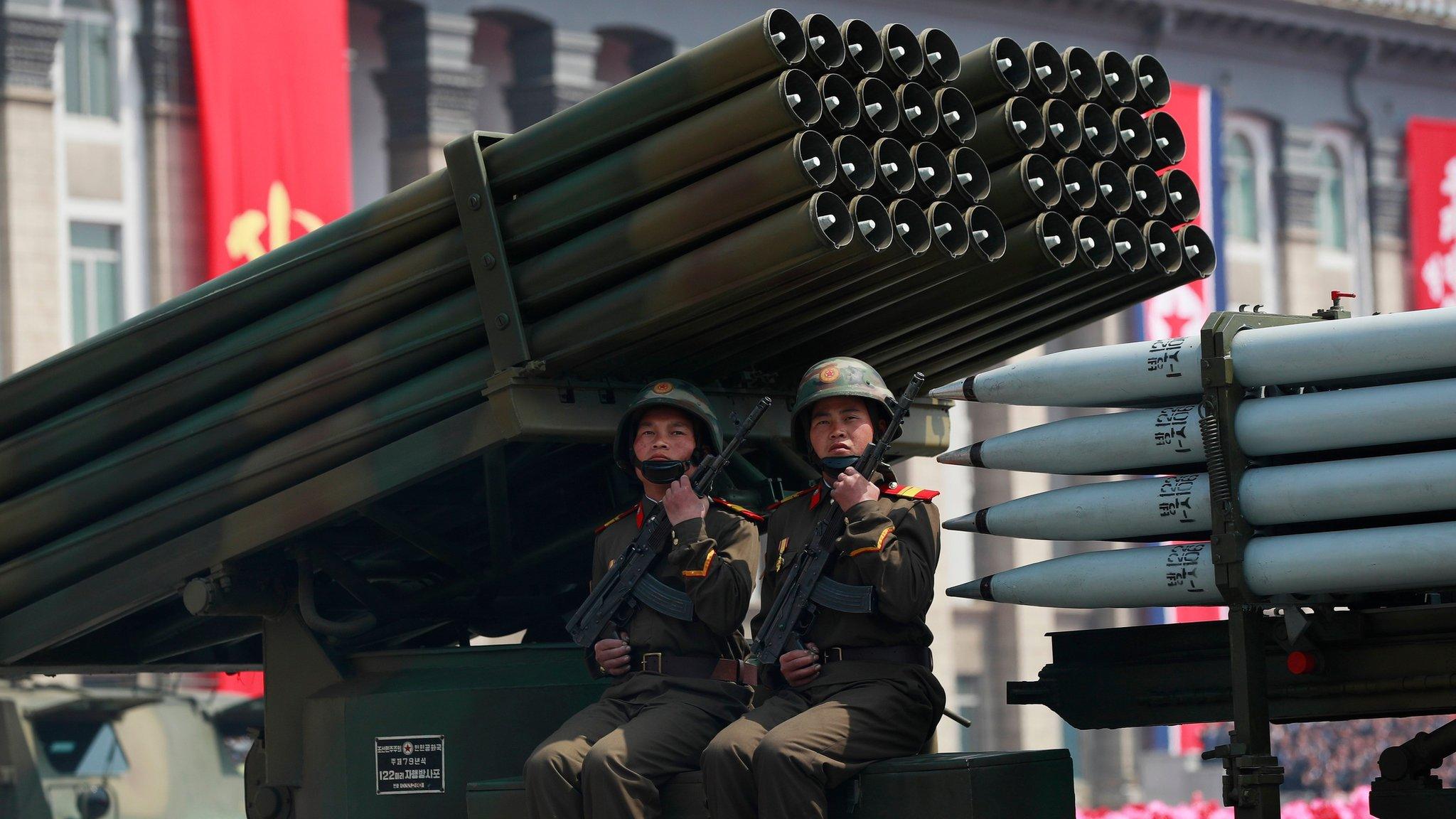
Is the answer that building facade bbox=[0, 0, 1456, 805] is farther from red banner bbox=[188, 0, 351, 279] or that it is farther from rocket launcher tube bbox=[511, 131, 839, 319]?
rocket launcher tube bbox=[511, 131, 839, 319]

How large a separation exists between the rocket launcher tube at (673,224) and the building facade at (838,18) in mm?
17612

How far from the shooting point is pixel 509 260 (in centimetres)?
646

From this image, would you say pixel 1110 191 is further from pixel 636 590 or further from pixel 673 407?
pixel 636 590

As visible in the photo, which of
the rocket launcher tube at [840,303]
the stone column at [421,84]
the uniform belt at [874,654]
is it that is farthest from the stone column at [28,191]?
the uniform belt at [874,654]

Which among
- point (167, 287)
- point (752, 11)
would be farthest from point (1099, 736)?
point (167, 287)

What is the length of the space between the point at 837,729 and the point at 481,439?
4.60ft

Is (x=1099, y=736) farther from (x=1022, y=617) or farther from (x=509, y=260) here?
(x=509, y=260)

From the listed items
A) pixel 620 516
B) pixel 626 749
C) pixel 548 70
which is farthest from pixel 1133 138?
pixel 548 70

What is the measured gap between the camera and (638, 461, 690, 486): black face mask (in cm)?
640

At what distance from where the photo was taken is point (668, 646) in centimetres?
638

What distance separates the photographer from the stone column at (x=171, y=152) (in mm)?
23812

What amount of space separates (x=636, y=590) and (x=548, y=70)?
73.6 feet

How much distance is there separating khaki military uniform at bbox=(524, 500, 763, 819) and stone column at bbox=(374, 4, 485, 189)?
20.9 m

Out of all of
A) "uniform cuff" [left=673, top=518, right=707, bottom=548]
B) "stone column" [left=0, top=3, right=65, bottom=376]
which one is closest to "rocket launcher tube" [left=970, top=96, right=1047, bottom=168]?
"uniform cuff" [left=673, top=518, right=707, bottom=548]
